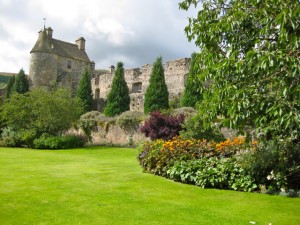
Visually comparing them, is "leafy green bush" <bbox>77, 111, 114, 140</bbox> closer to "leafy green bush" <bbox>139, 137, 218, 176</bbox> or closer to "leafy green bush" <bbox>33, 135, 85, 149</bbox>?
"leafy green bush" <bbox>33, 135, 85, 149</bbox>

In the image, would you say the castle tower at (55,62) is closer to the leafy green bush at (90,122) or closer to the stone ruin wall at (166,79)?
the stone ruin wall at (166,79)

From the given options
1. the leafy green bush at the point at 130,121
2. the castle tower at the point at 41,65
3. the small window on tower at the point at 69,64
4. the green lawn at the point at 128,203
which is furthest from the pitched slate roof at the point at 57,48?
the green lawn at the point at 128,203

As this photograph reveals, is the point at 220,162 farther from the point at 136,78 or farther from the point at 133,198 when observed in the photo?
the point at 136,78

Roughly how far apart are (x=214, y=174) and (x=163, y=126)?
10.5m

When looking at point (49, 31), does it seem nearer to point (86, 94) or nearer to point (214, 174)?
point (86, 94)

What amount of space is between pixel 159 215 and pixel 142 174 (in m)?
4.65

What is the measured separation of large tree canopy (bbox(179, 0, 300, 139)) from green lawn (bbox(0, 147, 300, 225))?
6.06 feet

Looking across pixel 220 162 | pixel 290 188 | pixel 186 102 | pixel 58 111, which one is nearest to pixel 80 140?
pixel 58 111

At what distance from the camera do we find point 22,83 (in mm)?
44469

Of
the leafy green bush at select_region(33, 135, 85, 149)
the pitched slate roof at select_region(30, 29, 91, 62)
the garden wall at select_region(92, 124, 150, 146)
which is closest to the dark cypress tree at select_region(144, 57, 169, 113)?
the garden wall at select_region(92, 124, 150, 146)

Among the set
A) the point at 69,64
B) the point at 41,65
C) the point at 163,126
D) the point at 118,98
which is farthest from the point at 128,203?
the point at 69,64

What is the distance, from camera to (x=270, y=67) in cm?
429

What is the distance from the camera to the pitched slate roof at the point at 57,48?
44.9 meters

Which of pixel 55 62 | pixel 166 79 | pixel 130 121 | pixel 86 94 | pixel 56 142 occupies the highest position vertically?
pixel 55 62
